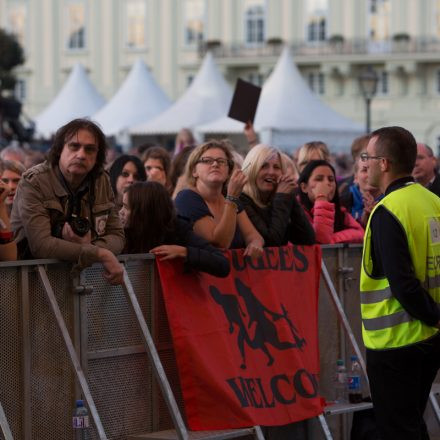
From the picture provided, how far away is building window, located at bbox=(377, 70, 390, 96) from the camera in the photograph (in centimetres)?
6225

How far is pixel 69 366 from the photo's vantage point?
7.43 m

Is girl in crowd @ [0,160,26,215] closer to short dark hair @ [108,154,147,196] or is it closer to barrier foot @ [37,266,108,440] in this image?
short dark hair @ [108,154,147,196]

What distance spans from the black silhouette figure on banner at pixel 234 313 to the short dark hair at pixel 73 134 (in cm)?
99

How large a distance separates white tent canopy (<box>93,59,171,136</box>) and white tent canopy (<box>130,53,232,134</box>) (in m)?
2.38

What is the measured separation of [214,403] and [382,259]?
1.50 meters

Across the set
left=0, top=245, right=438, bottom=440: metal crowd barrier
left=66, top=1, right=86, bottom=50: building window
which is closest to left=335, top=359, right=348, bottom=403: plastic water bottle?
left=0, top=245, right=438, bottom=440: metal crowd barrier

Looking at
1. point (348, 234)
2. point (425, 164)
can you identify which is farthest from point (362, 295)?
point (425, 164)

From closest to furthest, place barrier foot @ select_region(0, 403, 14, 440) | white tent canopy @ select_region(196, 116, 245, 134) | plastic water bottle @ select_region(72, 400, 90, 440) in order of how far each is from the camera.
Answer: barrier foot @ select_region(0, 403, 14, 440)
plastic water bottle @ select_region(72, 400, 90, 440)
white tent canopy @ select_region(196, 116, 245, 134)

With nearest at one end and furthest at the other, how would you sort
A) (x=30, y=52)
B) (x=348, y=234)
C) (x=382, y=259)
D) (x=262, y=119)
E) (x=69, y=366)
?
(x=382, y=259)
(x=69, y=366)
(x=348, y=234)
(x=262, y=119)
(x=30, y=52)

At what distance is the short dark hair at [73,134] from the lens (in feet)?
25.2

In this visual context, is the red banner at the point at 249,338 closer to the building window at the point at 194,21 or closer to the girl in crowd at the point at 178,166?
the girl in crowd at the point at 178,166

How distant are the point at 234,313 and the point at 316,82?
5595 cm

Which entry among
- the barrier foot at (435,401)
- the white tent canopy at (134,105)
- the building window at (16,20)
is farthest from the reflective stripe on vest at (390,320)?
the building window at (16,20)

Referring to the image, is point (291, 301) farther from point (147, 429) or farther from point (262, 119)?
point (262, 119)
